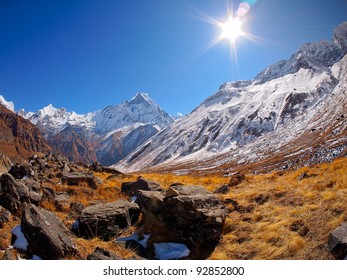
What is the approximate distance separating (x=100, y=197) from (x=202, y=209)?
7.45 m

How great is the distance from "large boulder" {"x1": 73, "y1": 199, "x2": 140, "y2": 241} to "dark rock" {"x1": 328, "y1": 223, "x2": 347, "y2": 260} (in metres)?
6.38

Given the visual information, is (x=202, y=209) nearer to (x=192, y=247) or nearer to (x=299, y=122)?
(x=192, y=247)

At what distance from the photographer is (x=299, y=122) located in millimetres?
156750

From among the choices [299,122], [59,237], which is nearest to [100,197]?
[59,237]

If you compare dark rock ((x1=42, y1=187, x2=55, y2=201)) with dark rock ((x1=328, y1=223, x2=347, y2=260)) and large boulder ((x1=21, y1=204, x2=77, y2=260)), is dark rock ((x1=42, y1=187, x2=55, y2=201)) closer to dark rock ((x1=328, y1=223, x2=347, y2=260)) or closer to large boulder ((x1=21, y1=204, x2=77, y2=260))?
large boulder ((x1=21, y1=204, x2=77, y2=260))

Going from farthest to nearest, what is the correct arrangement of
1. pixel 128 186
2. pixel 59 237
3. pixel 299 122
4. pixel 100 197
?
pixel 299 122 → pixel 128 186 → pixel 100 197 → pixel 59 237

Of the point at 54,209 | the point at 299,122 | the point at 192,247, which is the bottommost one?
the point at 192,247

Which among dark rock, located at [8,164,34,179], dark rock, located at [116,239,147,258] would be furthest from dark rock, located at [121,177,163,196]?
dark rock, located at [116,239,147,258]

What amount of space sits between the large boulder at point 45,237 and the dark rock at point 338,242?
20.3ft

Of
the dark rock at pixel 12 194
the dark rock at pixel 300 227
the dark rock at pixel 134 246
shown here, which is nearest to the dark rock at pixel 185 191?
the dark rock at pixel 134 246

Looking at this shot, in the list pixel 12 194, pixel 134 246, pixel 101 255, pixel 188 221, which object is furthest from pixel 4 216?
pixel 188 221

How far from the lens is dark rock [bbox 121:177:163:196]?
1430 cm

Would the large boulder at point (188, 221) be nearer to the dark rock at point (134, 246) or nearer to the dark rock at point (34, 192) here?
the dark rock at point (134, 246)
